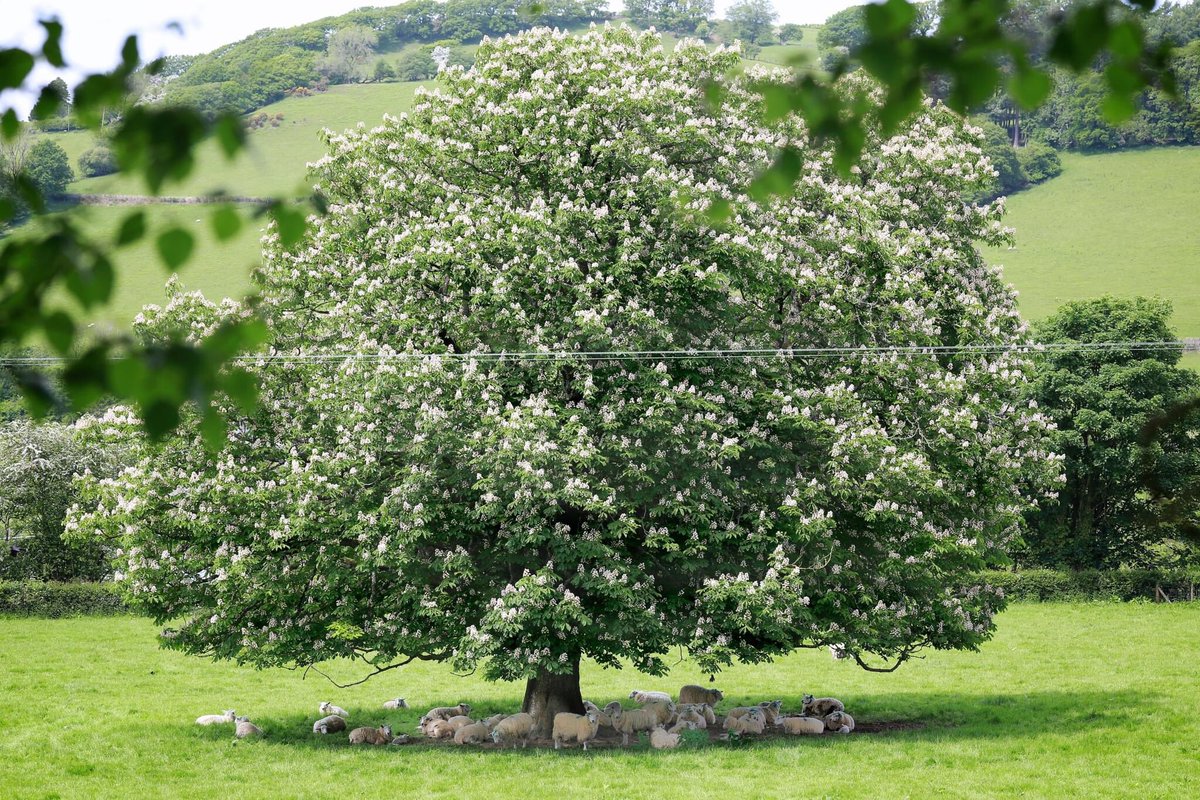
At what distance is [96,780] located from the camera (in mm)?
21688

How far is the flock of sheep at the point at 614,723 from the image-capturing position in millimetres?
24438

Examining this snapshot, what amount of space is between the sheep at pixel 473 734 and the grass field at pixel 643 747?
3.30ft

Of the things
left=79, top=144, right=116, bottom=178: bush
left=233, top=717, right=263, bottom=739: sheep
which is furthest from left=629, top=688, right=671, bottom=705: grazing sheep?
left=79, top=144, right=116, bottom=178: bush

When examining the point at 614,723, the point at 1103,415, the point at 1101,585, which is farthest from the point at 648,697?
the point at 1103,415

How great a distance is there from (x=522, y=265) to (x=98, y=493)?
32.9 ft

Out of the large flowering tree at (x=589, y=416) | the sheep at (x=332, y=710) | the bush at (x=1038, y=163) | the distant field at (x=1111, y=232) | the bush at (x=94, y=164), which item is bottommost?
the sheep at (x=332, y=710)

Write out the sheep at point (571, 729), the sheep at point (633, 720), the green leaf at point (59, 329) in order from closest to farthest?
the green leaf at point (59, 329) < the sheep at point (571, 729) < the sheep at point (633, 720)

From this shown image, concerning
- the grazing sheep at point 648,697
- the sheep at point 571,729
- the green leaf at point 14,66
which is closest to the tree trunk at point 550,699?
the sheep at point 571,729

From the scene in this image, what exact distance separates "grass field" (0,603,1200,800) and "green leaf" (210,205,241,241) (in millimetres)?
17964

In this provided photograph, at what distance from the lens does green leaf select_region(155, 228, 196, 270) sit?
342cm

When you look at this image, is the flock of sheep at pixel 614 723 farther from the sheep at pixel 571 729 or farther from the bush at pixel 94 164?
the bush at pixel 94 164

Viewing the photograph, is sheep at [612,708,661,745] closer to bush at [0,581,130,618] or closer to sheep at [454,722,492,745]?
sheep at [454,722,492,745]

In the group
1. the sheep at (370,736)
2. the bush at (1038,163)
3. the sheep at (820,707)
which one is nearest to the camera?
the sheep at (370,736)

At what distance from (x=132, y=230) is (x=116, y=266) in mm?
247
